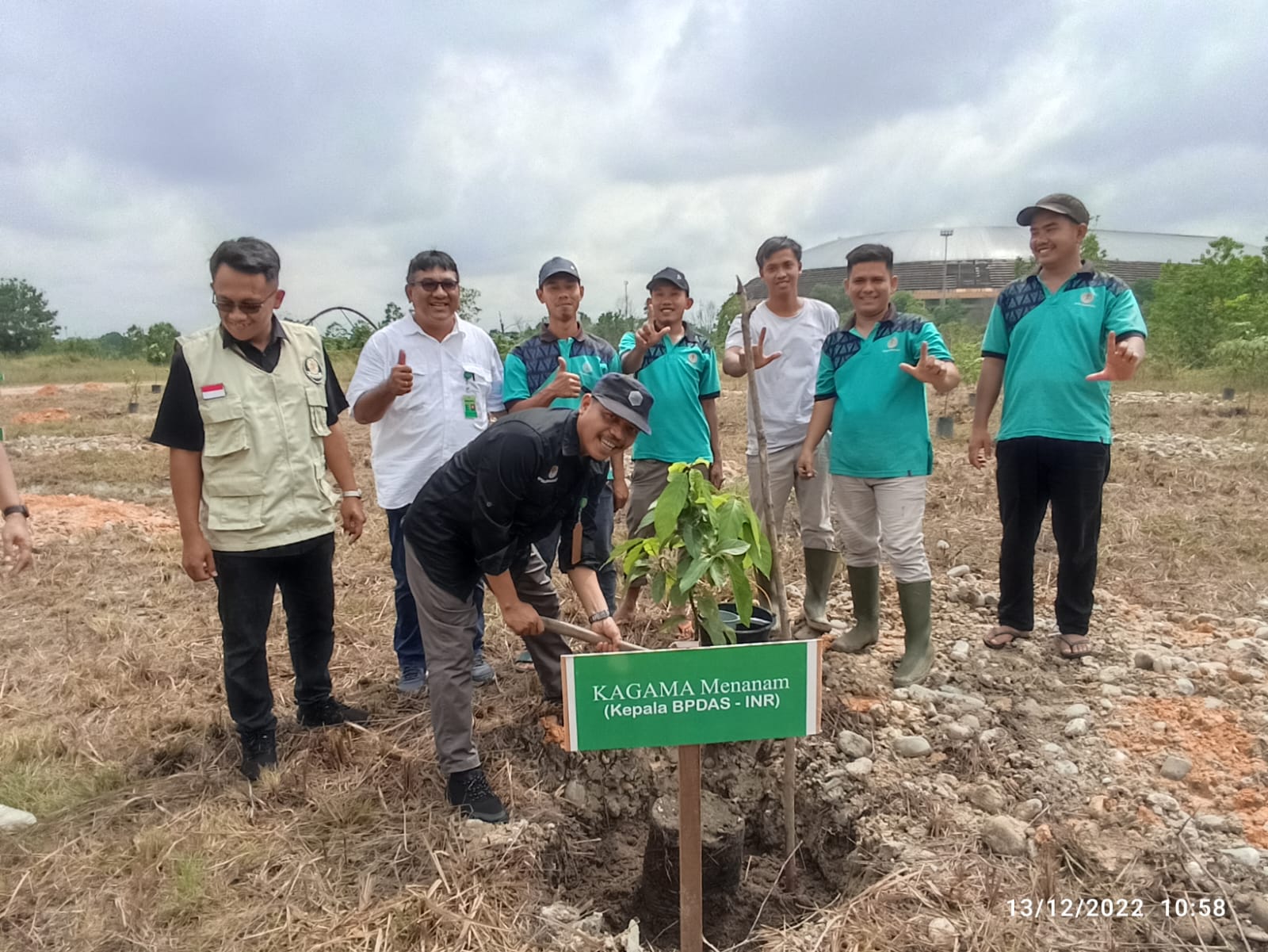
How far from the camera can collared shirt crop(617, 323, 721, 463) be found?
11.9 feet

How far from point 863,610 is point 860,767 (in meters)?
0.95

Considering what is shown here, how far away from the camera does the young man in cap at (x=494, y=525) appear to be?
90.3 inches

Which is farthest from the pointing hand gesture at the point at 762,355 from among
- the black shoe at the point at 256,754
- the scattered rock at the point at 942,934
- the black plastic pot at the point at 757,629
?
the black shoe at the point at 256,754

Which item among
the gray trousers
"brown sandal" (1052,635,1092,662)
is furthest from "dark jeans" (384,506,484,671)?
"brown sandal" (1052,635,1092,662)

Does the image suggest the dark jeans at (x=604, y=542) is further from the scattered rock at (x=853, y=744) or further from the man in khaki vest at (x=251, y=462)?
the scattered rock at (x=853, y=744)

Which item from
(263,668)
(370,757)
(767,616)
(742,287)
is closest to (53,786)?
(263,668)

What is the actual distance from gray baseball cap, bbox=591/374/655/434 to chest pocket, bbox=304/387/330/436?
46.7 inches

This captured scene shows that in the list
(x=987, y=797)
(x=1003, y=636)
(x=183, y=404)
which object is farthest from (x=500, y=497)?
(x=1003, y=636)

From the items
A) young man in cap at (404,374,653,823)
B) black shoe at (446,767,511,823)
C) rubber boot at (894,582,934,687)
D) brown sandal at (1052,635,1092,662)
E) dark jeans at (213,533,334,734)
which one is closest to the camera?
young man in cap at (404,374,653,823)

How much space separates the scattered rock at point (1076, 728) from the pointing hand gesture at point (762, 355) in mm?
1916

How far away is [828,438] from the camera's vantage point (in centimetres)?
395

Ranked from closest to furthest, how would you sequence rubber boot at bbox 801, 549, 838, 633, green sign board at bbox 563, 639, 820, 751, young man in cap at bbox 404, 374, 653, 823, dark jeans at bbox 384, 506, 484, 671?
green sign board at bbox 563, 639, 820, 751 → young man in cap at bbox 404, 374, 653, 823 → dark jeans at bbox 384, 506, 484, 671 → rubber boot at bbox 801, 549, 838, 633

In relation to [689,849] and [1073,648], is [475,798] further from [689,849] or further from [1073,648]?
[1073,648]

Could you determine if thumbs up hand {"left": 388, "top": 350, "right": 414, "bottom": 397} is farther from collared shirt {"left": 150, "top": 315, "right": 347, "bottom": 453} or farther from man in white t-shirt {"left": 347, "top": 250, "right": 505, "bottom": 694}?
collared shirt {"left": 150, "top": 315, "right": 347, "bottom": 453}
